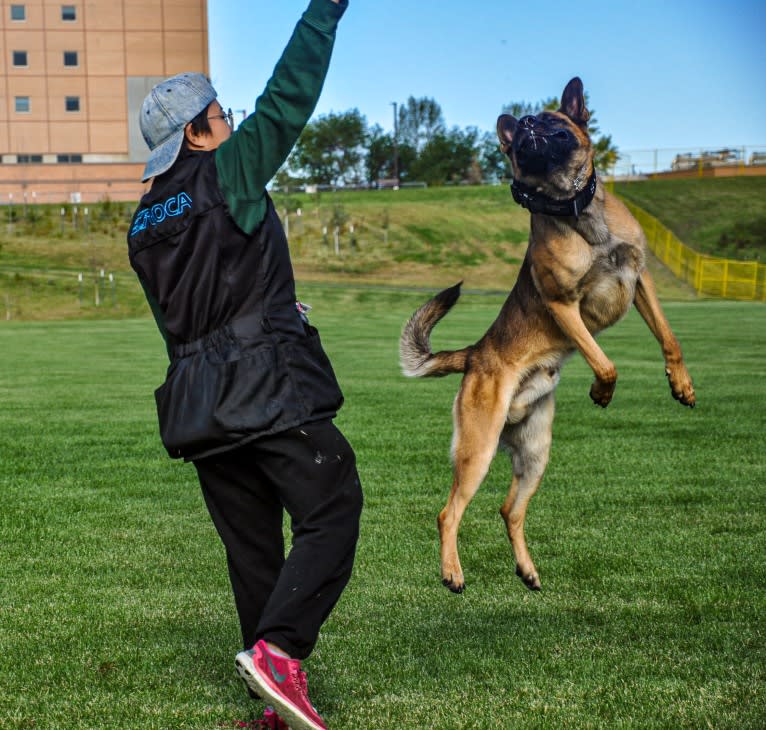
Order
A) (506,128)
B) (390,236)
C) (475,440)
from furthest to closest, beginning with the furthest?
(390,236)
(475,440)
(506,128)

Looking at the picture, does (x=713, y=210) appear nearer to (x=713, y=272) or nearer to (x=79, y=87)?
(x=713, y=272)

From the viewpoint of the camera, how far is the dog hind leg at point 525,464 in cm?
576

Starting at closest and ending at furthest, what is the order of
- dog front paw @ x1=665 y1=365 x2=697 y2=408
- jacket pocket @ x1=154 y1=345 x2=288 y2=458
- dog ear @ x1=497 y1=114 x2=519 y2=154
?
jacket pocket @ x1=154 y1=345 x2=288 y2=458, dog front paw @ x1=665 y1=365 x2=697 y2=408, dog ear @ x1=497 y1=114 x2=519 y2=154

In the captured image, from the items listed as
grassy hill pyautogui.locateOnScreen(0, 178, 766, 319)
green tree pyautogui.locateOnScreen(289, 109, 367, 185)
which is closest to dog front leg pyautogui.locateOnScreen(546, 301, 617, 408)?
grassy hill pyautogui.locateOnScreen(0, 178, 766, 319)

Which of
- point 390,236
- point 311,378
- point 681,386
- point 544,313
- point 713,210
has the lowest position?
point 681,386

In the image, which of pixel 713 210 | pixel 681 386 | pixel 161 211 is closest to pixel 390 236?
pixel 713 210

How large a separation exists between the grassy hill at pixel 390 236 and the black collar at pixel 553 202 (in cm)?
3976

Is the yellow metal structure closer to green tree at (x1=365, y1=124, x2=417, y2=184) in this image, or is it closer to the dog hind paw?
the dog hind paw

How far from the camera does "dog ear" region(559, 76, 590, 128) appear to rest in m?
5.00

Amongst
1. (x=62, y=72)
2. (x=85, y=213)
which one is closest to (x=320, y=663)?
(x=85, y=213)

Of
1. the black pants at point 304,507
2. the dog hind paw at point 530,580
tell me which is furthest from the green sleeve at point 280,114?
the dog hind paw at point 530,580

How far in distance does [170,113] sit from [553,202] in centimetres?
187

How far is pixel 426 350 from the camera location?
6055mm

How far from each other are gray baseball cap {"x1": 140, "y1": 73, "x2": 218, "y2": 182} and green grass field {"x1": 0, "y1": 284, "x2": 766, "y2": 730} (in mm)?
2155
